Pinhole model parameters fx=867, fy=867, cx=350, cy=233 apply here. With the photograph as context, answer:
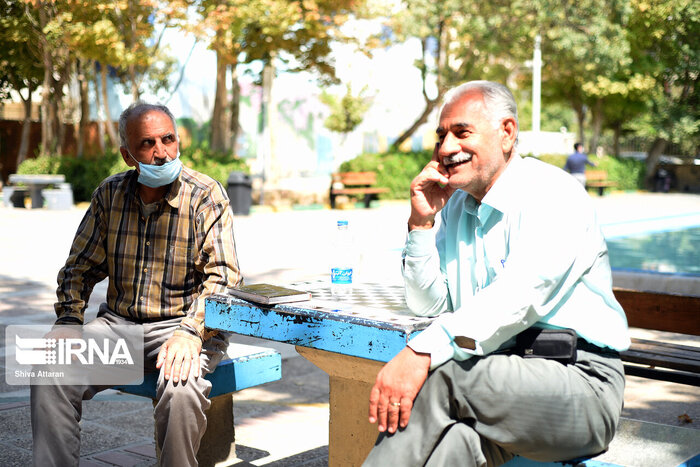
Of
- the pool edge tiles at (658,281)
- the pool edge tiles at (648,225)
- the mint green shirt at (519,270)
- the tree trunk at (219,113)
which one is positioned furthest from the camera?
the tree trunk at (219,113)

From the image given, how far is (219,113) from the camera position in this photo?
25.7 meters

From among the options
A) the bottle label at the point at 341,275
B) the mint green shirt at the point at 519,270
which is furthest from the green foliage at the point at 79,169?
the mint green shirt at the point at 519,270

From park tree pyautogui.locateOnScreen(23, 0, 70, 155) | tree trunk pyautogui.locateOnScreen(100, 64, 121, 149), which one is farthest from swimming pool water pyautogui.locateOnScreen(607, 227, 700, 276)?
tree trunk pyautogui.locateOnScreen(100, 64, 121, 149)

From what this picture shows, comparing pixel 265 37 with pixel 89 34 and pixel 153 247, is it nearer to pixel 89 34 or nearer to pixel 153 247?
pixel 89 34

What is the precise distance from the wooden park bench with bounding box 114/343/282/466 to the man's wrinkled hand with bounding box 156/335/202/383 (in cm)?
37

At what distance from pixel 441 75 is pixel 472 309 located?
27.7m

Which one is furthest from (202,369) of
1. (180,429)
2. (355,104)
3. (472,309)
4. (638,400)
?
(355,104)

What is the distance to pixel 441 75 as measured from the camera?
29594 mm

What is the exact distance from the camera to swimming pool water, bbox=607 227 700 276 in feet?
42.4

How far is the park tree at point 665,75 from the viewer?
30428mm

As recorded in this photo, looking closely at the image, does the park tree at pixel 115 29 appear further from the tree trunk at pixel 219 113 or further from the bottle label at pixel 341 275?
the bottle label at pixel 341 275

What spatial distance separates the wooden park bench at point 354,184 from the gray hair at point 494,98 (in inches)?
862

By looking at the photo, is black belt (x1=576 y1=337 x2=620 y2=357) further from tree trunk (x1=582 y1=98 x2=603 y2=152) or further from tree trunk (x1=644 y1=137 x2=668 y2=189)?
tree trunk (x1=644 y1=137 x2=668 y2=189)

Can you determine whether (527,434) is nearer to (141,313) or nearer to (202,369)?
(202,369)
